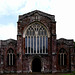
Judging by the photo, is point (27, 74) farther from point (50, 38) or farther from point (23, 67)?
point (50, 38)

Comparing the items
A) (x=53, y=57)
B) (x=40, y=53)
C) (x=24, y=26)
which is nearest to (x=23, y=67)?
(x=40, y=53)

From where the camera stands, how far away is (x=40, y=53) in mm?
29500

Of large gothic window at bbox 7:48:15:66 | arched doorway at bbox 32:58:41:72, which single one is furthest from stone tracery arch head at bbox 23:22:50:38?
arched doorway at bbox 32:58:41:72

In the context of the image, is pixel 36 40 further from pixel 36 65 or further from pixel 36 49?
pixel 36 65

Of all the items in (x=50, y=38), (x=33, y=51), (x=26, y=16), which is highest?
(x=26, y=16)

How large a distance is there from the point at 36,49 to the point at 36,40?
5.79 feet

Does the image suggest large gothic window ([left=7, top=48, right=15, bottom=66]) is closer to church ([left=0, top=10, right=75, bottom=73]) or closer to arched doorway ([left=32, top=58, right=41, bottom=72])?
church ([left=0, top=10, right=75, bottom=73])

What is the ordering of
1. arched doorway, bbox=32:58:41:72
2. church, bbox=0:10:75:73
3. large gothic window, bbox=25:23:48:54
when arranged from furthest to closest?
arched doorway, bbox=32:58:41:72
large gothic window, bbox=25:23:48:54
church, bbox=0:10:75:73

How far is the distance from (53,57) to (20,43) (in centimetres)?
692

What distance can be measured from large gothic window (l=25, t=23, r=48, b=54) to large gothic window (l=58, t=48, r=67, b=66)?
2940 mm

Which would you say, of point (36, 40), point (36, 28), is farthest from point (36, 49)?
point (36, 28)

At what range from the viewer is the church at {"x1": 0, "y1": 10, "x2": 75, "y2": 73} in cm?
2909

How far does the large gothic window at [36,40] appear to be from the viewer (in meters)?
29.6

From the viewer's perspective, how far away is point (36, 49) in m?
29.6
